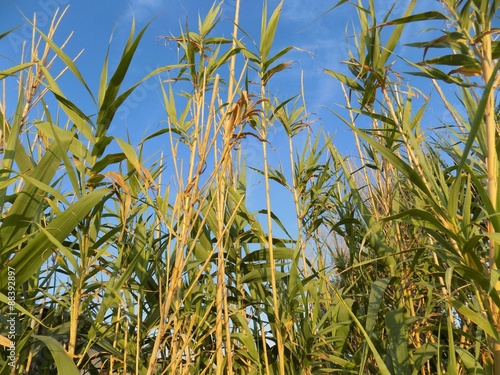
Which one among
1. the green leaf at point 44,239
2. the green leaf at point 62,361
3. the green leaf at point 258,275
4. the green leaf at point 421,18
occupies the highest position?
the green leaf at point 421,18

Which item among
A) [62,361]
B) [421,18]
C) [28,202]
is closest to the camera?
[62,361]

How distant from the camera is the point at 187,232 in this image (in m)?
0.77

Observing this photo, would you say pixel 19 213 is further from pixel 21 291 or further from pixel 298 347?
pixel 298 347

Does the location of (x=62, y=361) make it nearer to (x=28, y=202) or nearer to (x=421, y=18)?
(x=28, y=202)

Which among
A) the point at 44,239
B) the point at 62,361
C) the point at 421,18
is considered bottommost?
the point at 62,361

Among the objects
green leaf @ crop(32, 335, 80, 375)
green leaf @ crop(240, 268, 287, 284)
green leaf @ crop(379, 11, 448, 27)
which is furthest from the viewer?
green leaf @ crop(240, 268, 287, 284)

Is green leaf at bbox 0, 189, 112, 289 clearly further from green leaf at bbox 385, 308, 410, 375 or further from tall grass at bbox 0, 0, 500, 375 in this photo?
green leaf at bbox 385, 308, 410, 375

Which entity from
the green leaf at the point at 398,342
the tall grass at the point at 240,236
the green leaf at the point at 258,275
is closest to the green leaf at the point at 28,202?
the tall grass at the point at 240,236

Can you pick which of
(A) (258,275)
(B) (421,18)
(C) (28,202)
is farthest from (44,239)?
(B) (421,18)

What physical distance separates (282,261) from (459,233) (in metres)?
0.80

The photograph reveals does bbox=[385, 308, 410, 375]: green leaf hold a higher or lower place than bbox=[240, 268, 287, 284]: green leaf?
lower

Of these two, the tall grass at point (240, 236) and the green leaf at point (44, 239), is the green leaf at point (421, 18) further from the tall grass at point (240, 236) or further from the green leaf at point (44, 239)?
the green leaf at point (44, 239)

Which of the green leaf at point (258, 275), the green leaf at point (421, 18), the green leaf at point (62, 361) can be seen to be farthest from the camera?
the green leaf at point (258, 275)

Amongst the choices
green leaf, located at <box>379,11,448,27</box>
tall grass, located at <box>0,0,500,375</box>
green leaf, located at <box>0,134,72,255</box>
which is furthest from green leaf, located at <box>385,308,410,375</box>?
green leaf, located at <box>0,134,72,255</box>
